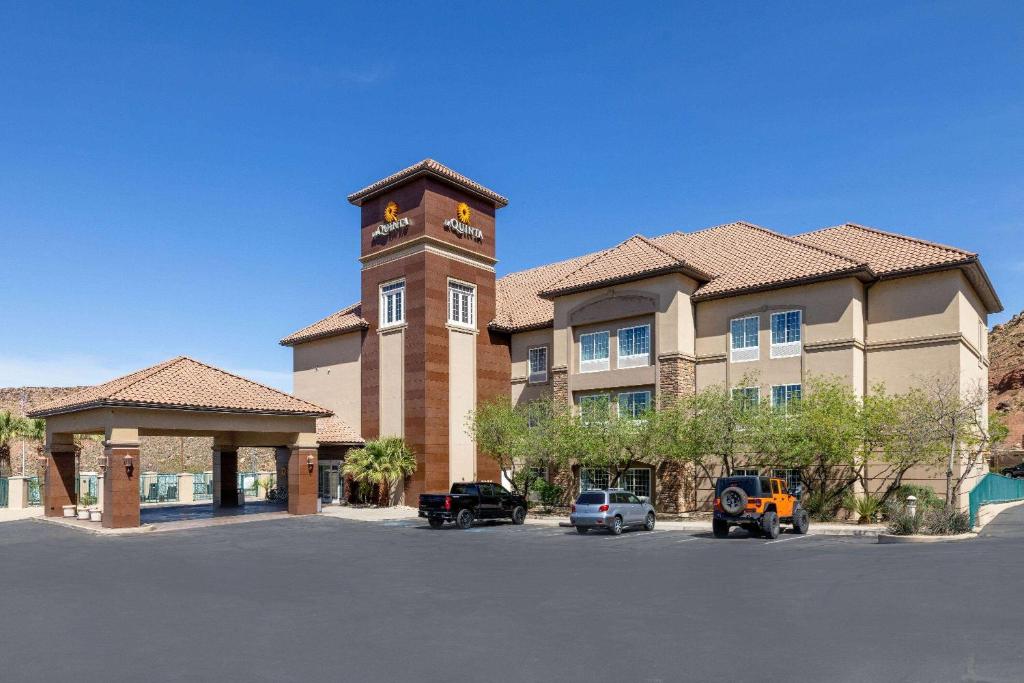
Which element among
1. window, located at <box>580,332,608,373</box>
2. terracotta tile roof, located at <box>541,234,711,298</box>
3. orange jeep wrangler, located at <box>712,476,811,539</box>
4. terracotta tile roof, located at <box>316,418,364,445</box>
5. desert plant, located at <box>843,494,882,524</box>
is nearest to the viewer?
orange jeep wrangler, located at <box>712,476,811,539</box>

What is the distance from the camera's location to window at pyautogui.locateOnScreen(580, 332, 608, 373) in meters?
38.8

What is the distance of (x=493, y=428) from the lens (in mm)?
39219

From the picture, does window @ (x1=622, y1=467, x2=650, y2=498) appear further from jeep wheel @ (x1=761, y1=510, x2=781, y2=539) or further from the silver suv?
jeep wheel @ (x1=761, y1=510, x2=781, y2=539)

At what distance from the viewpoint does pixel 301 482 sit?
36.8 metres

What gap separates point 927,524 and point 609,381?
16.4m

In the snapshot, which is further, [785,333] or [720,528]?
[785,333]

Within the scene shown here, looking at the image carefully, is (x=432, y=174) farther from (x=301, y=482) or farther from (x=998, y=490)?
(x=998, y=490)

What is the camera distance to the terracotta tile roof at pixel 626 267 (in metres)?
36.2

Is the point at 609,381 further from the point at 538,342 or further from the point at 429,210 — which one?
the point at 429,210

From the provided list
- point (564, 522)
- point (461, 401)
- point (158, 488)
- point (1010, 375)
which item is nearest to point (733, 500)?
point (564, 522)

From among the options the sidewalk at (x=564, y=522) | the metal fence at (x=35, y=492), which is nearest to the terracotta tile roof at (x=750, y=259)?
the sidewalk at (x=564, y=522)

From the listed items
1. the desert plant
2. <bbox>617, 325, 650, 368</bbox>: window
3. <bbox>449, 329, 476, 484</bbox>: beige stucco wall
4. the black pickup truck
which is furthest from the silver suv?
<bbox>449, 329, 476, 484</bbox>: beige stucco wall

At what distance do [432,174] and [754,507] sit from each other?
24.7 m

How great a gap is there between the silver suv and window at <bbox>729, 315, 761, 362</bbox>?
10091 mm
